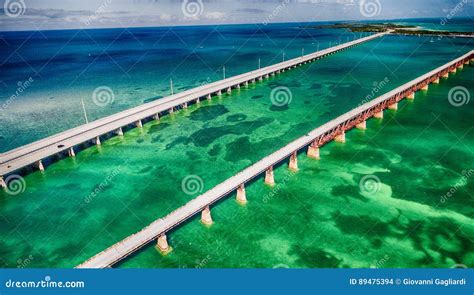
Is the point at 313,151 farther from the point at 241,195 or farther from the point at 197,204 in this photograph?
the point at 197,204

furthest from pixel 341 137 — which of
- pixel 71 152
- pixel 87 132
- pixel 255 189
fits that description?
pixel 71 152

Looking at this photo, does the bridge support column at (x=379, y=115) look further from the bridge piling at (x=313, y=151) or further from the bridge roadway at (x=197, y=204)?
the bridge piling at (x=313, y=151)

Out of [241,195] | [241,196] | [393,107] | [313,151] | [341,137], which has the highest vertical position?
[393,107]

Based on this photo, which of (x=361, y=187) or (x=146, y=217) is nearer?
(x=146, y=217)

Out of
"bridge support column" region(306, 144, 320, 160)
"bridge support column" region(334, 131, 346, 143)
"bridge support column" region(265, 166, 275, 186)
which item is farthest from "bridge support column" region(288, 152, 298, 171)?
"bridge support column" region(334, 131, 346, 143)

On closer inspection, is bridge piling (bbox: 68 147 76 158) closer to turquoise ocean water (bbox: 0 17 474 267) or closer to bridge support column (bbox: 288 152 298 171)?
turquoise ocean water (bbox: 0 17 474 267)

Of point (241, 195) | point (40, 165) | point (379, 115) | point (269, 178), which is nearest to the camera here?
point (241, 195)

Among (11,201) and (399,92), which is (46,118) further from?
(399,92)

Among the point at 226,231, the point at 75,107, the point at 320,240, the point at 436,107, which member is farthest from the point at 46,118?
the point at 436,107
